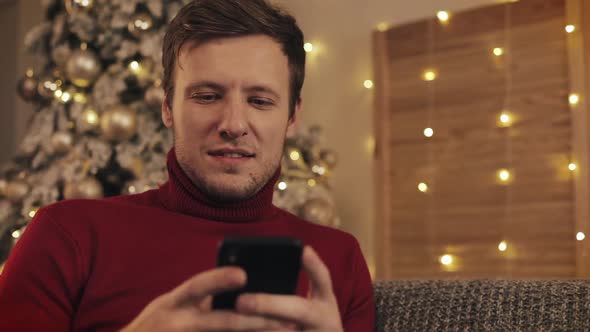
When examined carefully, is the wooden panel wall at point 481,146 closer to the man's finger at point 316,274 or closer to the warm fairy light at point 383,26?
the warm fairy light at point 383,26

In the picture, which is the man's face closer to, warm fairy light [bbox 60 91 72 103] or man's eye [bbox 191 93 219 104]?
man's eye [bbox 191 93 219 104]

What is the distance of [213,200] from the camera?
125cm

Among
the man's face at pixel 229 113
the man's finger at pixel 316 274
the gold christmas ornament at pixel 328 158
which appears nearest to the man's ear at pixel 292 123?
the man's face at pixel 229 113

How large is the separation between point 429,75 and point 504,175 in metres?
0.50

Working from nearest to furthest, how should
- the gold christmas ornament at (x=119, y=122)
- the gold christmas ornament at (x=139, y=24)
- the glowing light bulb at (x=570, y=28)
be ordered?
the glowing light bulb at (x=570, y=28) < the gold christmas ornament at (x=119, y=122) < the gold christmas ornament at (x=139, y=24)

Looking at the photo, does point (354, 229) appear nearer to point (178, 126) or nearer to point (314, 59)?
point (314, 59)

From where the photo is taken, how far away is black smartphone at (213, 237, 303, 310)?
74 cm

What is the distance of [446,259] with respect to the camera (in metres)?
2.61

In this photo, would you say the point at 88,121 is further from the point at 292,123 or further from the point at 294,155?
the point at 292,123

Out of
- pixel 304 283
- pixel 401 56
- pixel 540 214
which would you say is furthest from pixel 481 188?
pixel 304 283

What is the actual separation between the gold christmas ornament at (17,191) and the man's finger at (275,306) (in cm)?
247

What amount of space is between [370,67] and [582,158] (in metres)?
1.01

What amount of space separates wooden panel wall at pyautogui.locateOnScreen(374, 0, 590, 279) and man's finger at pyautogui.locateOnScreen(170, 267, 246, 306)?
6.02 ft

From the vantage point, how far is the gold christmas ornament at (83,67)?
2.89 meters
